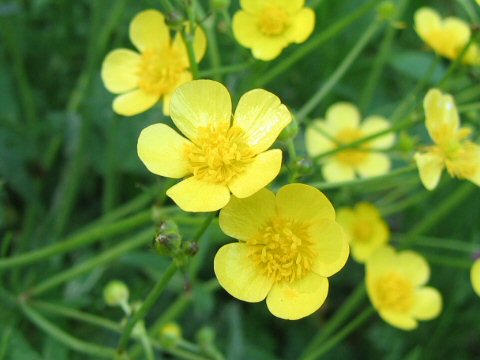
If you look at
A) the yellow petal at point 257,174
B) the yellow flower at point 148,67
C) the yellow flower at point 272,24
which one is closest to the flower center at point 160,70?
the yellow flower at point 148,67

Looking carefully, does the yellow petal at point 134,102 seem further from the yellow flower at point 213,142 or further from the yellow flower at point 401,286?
the yellow flower at point 401,286

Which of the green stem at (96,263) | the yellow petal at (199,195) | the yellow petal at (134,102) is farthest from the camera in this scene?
the green stem at (96,263)

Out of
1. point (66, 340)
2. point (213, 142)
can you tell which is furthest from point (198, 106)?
point (66, 340)

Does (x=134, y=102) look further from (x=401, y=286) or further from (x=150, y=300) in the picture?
(x=401, y=286)

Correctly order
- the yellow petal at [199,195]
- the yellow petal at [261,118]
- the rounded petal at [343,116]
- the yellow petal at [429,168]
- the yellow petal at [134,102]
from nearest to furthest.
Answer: the yellow petal at [199,195], the yellow petal at [261,118], the yellow petal at [429,168], the yellow petal at [134,102], the rounded petal at [343,116]

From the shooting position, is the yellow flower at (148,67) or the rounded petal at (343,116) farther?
the rounded petal at (343,116)

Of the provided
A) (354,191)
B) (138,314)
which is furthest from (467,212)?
(138,314)

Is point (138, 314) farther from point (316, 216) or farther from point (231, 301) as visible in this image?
point (231, 301)
